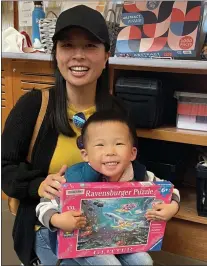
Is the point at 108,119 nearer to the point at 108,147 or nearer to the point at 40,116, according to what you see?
the point at 108,147

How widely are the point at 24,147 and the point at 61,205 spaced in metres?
0.32

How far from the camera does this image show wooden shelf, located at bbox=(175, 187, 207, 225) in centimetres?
151

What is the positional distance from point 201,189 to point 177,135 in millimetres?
249

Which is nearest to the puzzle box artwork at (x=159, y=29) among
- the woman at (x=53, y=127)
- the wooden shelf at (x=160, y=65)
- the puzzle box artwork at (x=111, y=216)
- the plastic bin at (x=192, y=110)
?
the wooden shelf at (x=160, y=65)

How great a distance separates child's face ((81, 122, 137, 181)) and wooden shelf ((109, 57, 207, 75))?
1.59 ft

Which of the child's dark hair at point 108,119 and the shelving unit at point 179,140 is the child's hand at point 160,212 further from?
the shelving unit at point 179,140

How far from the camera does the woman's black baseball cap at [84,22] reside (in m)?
1.11

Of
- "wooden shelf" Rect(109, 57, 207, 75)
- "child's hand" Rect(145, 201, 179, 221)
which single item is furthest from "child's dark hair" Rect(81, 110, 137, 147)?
"wooden shelf" Rect(109, 57, 207, 75)

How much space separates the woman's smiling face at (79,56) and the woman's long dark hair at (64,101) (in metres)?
0.05

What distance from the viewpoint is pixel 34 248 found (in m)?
1.22

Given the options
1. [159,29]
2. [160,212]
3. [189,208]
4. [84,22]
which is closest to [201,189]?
[189,208]

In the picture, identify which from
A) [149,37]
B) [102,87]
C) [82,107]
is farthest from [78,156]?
[149,37]

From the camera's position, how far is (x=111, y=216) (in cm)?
104

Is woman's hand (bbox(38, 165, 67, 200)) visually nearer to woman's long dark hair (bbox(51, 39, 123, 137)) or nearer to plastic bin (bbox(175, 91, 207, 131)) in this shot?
woman's long dark hair (bbox(51, 39, 123, 137))
